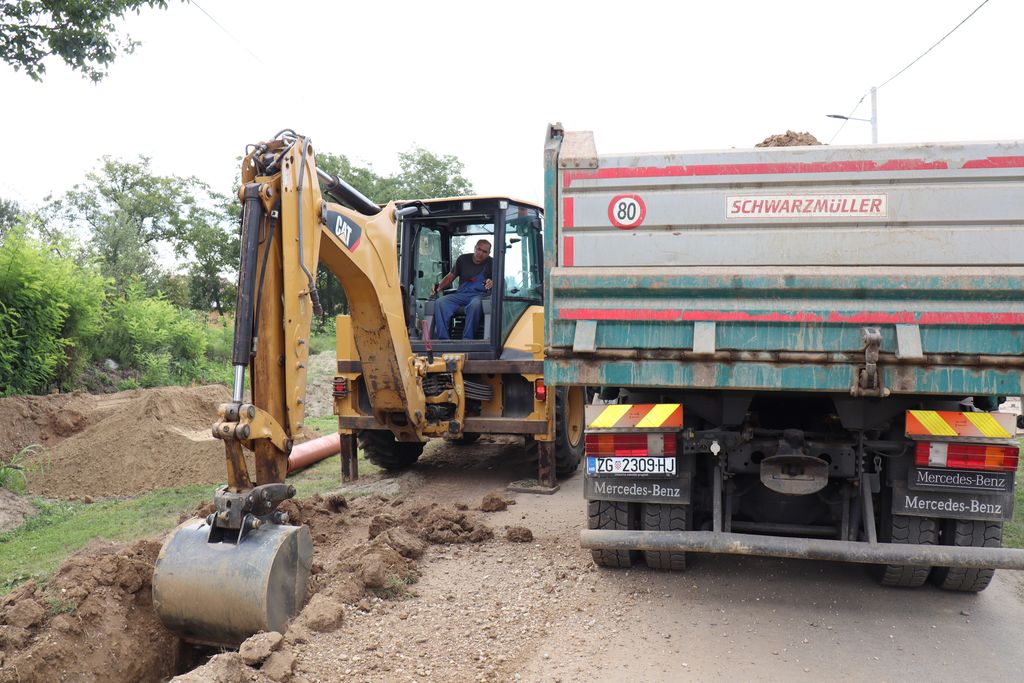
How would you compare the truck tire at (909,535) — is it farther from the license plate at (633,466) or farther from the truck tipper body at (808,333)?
the license plate at (633,466)

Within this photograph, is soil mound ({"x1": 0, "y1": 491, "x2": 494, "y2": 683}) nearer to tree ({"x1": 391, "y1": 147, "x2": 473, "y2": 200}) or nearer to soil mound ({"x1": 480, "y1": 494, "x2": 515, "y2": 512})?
soil mound ({"x1": 480, "y1": 494, "x2": 515, "y2": 512})

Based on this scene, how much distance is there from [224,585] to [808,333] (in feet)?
10.2

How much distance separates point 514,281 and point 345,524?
3.08 m

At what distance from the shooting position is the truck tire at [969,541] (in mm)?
4398

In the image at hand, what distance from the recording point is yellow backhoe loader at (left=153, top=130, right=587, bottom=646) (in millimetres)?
3949

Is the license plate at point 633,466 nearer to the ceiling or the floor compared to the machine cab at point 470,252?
nearer to the floor

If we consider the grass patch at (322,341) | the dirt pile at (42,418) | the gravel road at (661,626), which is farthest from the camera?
the grass patch at (322,341)

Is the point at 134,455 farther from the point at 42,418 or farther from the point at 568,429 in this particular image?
the point at 568,429

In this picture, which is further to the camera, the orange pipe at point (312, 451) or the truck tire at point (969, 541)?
the orange pipe at point (312, 451)

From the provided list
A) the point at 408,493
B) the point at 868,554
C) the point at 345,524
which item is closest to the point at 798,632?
the point at 868,554

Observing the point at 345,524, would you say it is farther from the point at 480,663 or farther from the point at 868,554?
the point at 868,554

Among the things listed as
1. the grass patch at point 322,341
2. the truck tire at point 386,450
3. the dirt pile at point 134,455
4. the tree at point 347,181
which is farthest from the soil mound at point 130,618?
the tree at point 347,181

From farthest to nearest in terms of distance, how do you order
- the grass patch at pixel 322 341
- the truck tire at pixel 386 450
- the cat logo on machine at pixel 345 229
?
1. the grass patch at pixel 322 341
2. the truck tire at pixel 386 450
3. the cat logo on machine at pixel 345 229

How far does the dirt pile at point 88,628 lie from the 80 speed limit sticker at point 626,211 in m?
3.28
